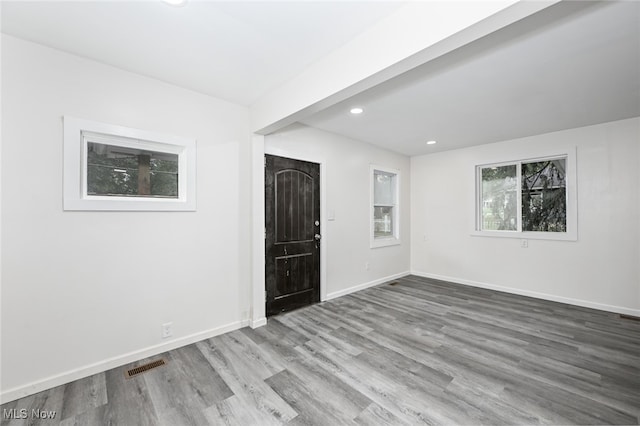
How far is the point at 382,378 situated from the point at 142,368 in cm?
209

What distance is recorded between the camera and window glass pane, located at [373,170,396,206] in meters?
5.16

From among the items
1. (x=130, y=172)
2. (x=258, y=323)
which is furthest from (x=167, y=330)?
(x=130, y=172)

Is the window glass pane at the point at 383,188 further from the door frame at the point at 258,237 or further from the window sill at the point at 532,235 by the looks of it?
the door frame at the point at 258,237

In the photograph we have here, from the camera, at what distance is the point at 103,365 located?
2.29m

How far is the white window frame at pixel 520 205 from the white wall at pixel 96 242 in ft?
14.3

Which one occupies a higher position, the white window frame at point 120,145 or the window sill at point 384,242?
the white window frame at point 120,145

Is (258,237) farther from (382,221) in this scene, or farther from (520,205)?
(520,205)

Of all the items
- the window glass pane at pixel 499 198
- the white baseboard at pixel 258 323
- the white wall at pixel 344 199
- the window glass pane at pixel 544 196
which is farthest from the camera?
the window glass pane at pixel 499 198

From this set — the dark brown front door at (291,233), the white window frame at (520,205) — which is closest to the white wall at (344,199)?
the dark brown front door at (291,233)

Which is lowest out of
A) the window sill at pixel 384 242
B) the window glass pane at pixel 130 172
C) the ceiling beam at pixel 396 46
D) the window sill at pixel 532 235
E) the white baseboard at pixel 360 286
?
the white baseboard at pixel 360 286

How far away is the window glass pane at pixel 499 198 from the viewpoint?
464cm

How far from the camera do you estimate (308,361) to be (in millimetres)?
2424

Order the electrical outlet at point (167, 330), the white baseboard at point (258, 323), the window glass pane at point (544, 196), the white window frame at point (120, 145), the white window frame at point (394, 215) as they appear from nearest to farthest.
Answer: the white window frame at point (120, 145) → the electrical outlet at point (167, 330) → the white baseboard at point (258, 323) → the window glass pane at point (544, 196) → the white window frame at point (394, 215)

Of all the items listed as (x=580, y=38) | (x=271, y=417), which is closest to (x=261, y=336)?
(x=271, y=417)
